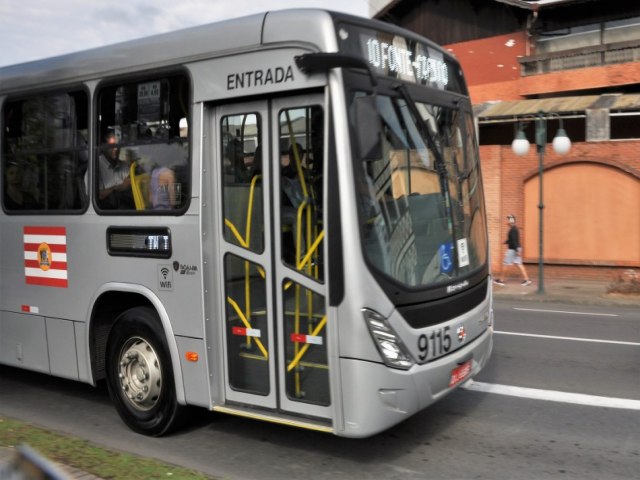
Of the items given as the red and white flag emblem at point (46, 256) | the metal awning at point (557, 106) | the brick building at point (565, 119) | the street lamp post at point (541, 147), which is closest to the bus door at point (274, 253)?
the red and white flag emblem at point (46, 256)

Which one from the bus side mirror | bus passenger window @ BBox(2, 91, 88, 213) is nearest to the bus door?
the bus side mirror

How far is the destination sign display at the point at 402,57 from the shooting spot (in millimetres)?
4766

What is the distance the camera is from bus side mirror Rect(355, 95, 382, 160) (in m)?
4.42

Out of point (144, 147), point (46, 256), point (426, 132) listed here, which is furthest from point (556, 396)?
point (46, 256)

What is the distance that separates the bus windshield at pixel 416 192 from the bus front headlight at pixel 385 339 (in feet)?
1.02

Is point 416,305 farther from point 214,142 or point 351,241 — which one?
point 214,142

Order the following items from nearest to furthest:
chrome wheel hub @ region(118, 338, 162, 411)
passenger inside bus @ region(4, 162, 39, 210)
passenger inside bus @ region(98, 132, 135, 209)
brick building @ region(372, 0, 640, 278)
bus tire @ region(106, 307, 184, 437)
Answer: bus tire @ region(106, 307, 184, 437) < chrome wheel hub @ region(118, 338, 162, 411) < passenger inside bus @ region(98, 132, 135, 209) < passenger inside bus @ region(4, 162, 39, 210) < brick building @ region(372, 0, 640, 278)

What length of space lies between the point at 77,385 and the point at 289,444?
3193 mm

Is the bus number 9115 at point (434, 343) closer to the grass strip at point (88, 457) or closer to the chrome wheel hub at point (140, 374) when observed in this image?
the grass strip at point (88, 457)

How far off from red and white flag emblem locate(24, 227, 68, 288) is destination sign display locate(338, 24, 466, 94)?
130 inches

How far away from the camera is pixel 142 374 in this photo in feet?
19.0

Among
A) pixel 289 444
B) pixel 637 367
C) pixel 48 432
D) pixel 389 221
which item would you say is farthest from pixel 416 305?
pixel 637 367

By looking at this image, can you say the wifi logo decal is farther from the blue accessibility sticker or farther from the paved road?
the blue accessibility sticker

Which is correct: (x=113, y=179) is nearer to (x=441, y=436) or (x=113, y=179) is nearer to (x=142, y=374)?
(x=142, y=374)
